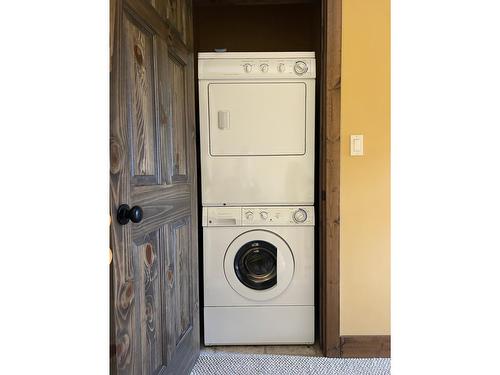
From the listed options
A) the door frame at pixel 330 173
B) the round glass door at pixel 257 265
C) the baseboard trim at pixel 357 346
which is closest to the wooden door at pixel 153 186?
the round glass door at pixel 257 265

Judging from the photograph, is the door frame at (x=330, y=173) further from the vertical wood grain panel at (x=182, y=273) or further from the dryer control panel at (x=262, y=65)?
the vertical wood grain panel at (x=182, y=273)

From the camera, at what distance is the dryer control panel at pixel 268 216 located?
196 centimetres

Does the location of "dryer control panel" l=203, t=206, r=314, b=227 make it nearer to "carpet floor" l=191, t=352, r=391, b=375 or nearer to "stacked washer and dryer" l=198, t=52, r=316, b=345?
"stacked washer and dryer" l=198, t=52, r=316, b=345

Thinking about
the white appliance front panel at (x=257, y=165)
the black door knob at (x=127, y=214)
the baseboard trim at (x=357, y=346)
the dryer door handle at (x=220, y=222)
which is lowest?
the baseboard trim at (x=357, y=346)

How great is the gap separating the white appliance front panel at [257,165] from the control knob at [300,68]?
0.19 feet

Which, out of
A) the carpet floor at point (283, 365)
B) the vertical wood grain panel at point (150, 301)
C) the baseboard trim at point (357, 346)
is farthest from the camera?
the baseboard trim at point (357, 346)

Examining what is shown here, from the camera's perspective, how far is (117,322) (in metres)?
0.95

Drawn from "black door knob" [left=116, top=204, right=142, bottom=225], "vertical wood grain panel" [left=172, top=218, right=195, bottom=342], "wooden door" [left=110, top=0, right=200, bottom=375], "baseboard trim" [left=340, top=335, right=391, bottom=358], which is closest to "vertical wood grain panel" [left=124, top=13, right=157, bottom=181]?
"wooden door" [left=110, top=0, right=200, bottom=375]

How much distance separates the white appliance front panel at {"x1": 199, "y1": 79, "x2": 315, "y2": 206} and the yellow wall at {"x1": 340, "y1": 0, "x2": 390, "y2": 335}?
0.22 metres

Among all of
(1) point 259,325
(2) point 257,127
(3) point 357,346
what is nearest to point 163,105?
(2) point 257,127
